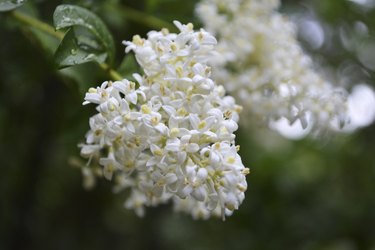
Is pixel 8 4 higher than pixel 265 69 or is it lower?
higher

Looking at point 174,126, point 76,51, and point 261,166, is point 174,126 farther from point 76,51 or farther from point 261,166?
point 261,166

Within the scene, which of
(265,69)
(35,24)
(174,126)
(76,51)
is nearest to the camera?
(174,126)

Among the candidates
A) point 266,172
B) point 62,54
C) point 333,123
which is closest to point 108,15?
point 62,54

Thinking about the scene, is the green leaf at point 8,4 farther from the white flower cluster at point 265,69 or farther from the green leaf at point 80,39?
the white flower cluster at point 265,69

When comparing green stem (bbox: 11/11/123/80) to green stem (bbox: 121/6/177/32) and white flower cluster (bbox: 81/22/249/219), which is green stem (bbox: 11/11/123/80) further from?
green stem (bbox: 121/6/177/32)

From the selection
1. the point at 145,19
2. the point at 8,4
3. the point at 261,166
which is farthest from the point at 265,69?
the point at 261,166

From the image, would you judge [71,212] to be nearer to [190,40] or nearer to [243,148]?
[243,148]

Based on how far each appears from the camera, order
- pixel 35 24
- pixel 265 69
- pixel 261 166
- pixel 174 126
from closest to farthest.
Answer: pixel 174 126 → pixel 35 24 → pixel 265 69 → pixel 261 166

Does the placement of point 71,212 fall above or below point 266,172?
below
